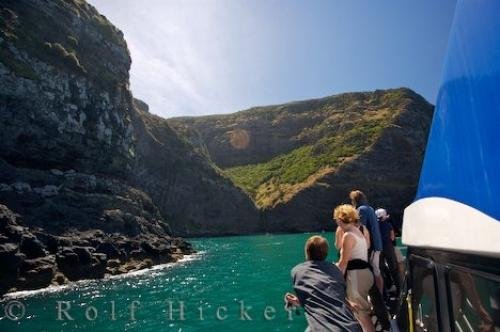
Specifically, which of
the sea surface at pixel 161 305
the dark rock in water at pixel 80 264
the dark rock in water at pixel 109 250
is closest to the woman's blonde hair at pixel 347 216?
the sea surface at pixel 161 305

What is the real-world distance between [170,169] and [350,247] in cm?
8966

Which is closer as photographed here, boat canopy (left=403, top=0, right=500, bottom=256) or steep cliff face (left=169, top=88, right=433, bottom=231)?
boat canopy (left=403, top=0, right=500, bottom=256)

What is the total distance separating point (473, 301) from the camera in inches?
103

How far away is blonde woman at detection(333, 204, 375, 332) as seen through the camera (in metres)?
5.65

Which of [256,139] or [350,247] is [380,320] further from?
[256,139]

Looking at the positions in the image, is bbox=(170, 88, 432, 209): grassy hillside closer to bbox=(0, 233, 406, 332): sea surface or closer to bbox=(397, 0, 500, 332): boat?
bbox=(0, 233, 406, 332): sea surface

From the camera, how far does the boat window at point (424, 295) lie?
3268 millimetres

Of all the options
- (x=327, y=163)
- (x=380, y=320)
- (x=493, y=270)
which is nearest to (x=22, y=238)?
(x=380, y=320)

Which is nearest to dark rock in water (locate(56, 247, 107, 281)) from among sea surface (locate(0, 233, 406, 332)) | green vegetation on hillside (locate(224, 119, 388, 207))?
sea surface (locate(0, 233, 406, 332))

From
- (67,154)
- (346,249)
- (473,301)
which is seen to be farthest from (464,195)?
(67,154)

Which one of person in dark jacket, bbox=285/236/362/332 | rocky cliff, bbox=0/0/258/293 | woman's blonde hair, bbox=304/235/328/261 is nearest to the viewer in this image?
person in dark jacket, bbox=285/236/362/332

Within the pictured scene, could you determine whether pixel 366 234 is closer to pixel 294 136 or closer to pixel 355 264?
pixel 355 264

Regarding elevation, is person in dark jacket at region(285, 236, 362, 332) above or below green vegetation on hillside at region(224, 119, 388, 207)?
below

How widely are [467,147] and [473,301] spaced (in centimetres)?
100
